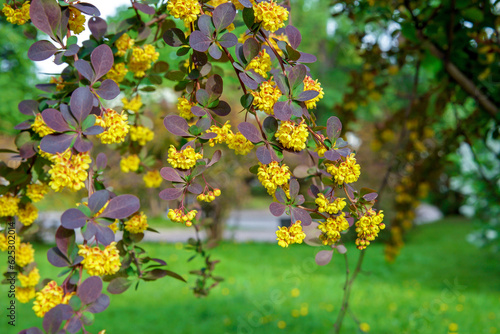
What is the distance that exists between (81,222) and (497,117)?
158 centimetres

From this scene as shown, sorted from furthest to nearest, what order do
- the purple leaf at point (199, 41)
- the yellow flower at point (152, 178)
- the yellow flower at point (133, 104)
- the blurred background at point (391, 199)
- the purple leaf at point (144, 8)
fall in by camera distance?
the blurred background at point (391, 199)
the yellow flower at point (152, 178)
the yellow flower at point (133, 104)
the purple leaf at point (144, 8)
the purple leaf at point (199, 41)

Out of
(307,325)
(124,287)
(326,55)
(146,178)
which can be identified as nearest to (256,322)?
(307,325)

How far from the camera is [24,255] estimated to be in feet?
3.03

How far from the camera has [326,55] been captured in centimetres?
1327

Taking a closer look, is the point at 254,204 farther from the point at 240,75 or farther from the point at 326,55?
the point at 240,75

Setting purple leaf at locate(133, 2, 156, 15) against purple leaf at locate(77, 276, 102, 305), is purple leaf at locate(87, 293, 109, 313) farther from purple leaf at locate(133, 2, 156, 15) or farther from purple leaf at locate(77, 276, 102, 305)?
purple leaf at locate(133, 2, 156, 15)

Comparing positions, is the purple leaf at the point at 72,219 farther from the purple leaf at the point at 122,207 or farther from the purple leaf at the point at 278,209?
the purple leaf at the point at 278,209

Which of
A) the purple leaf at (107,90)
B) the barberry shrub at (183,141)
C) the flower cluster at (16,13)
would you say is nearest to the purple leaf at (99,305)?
the barberry shrub at (183,141)

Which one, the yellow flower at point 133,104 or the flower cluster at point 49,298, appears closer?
the flower cluster at point 49,298

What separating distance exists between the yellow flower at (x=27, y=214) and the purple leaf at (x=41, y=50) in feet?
1.17

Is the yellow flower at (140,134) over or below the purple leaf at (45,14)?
below

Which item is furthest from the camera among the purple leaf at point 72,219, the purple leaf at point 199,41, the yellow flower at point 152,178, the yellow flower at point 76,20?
the yellow flower at point 152,178

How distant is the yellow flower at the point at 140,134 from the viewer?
1.15 metres

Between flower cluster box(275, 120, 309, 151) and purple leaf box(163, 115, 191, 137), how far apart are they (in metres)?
0.17
